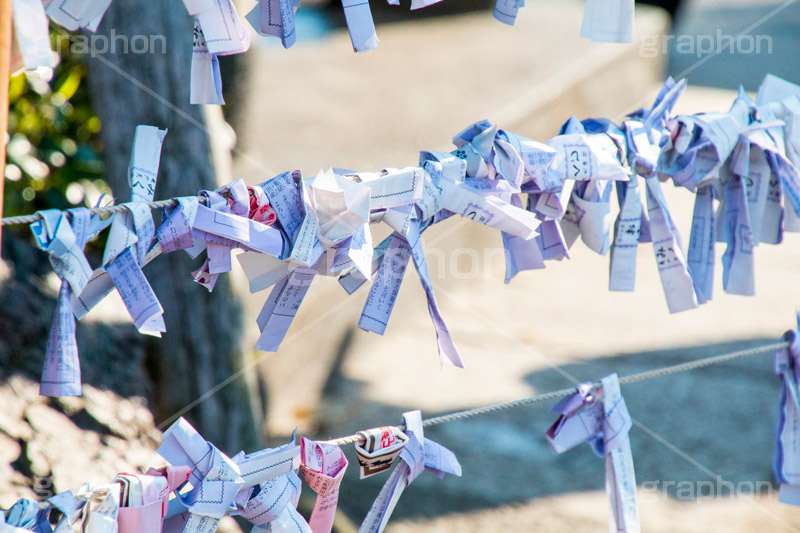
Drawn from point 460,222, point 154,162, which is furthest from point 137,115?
point 460,222

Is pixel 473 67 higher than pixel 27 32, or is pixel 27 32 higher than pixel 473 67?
pixel 27 32

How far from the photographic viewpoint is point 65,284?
Result: 23.0 inches

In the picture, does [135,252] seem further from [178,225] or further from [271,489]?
[271,489]

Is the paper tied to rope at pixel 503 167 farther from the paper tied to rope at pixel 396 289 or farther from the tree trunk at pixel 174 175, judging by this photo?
the tree trunk at pixel 174 175

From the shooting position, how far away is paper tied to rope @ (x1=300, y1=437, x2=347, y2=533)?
2.40 ft

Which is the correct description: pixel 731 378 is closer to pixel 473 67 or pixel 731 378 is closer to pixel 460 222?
pixel 460 222

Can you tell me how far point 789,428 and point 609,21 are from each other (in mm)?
606

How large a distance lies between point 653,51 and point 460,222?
6.31 ft

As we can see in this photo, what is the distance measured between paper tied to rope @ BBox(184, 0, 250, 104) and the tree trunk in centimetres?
96

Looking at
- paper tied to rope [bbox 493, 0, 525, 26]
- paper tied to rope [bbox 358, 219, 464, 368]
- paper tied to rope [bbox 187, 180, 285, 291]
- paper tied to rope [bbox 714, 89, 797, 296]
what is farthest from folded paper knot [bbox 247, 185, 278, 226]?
paper tied to rope [bbox 714, 89, 797, 296]

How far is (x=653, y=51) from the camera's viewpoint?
3955 mm

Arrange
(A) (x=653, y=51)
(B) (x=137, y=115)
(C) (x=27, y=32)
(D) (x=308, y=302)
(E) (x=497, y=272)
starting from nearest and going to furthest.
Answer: (C) (x=27, y=32) < (B) (x=137, y=115) < (D) (x=308, y=302) < (E) (x=497, y=272) < (A) (x=653, y=51)

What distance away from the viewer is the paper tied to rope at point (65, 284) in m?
0.56

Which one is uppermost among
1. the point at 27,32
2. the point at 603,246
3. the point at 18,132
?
the point at 27,32
